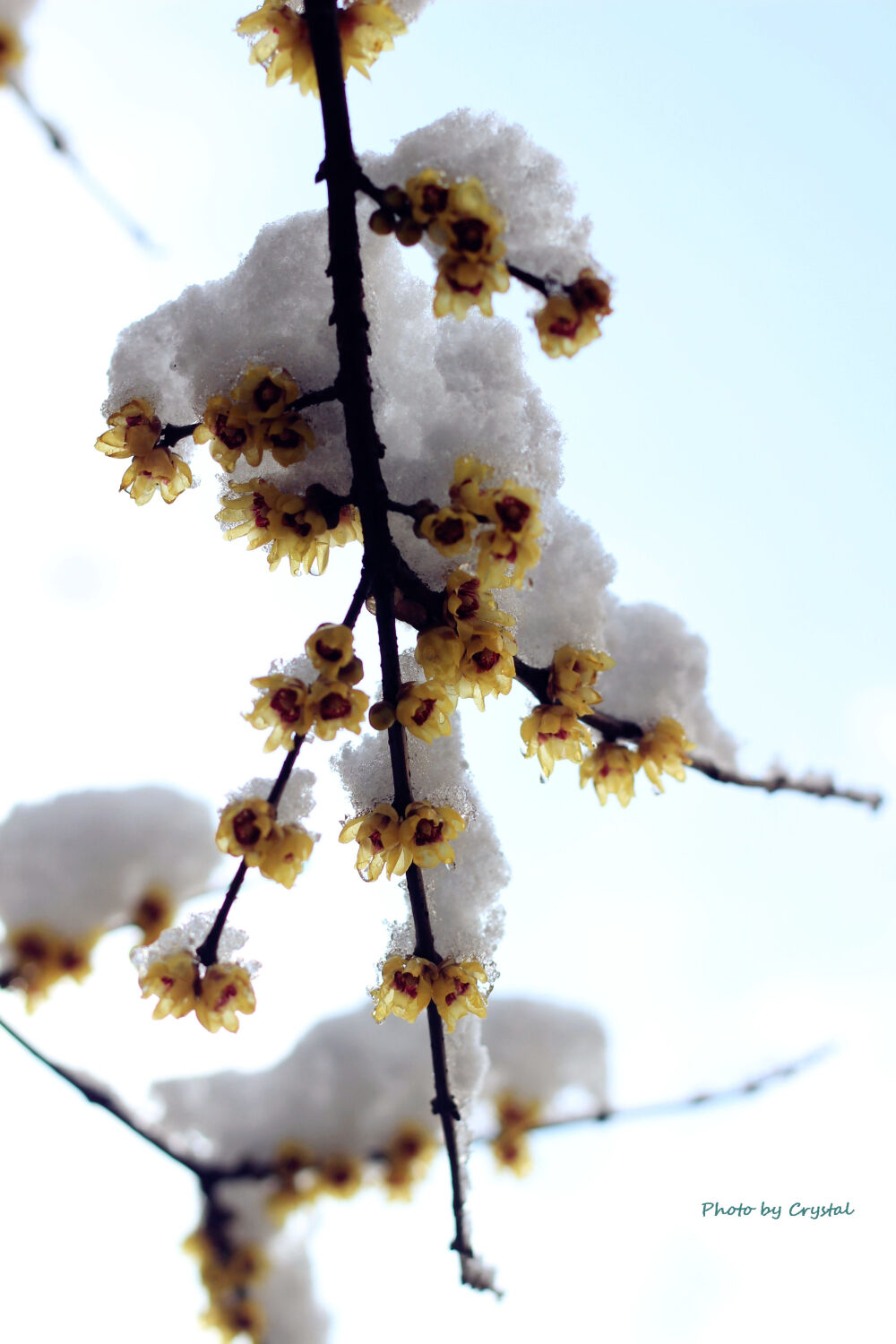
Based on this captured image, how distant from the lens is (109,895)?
7.00 ft

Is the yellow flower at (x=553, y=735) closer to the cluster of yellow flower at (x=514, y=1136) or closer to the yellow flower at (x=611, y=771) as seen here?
the yellow flower at (x=611, y=771)

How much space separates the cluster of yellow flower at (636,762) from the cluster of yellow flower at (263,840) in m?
0.50

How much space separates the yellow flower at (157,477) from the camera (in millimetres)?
1327

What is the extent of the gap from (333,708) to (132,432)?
561 mm

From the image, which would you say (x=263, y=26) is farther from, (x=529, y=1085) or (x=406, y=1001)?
(x=529, y=1085)

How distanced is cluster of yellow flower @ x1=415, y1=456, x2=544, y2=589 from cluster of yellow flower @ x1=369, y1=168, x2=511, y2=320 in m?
0.20

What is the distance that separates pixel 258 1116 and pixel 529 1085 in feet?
2.93

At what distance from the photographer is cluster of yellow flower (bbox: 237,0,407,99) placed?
111cm

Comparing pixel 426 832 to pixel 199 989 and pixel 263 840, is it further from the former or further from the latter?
pixel 199 989

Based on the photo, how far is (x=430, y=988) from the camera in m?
1.32

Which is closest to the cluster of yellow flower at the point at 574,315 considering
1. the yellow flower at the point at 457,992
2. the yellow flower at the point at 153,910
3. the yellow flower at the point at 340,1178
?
the yellow flower at the point at 457,992

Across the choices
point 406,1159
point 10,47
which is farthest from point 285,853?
point 10,47

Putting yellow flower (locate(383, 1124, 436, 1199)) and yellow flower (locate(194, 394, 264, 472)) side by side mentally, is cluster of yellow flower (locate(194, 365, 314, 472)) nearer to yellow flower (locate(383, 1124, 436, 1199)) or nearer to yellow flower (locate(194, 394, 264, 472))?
yellow flower (locate(194, 394, 264, 472))

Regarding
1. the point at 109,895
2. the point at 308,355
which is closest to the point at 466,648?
the point at 308,355
